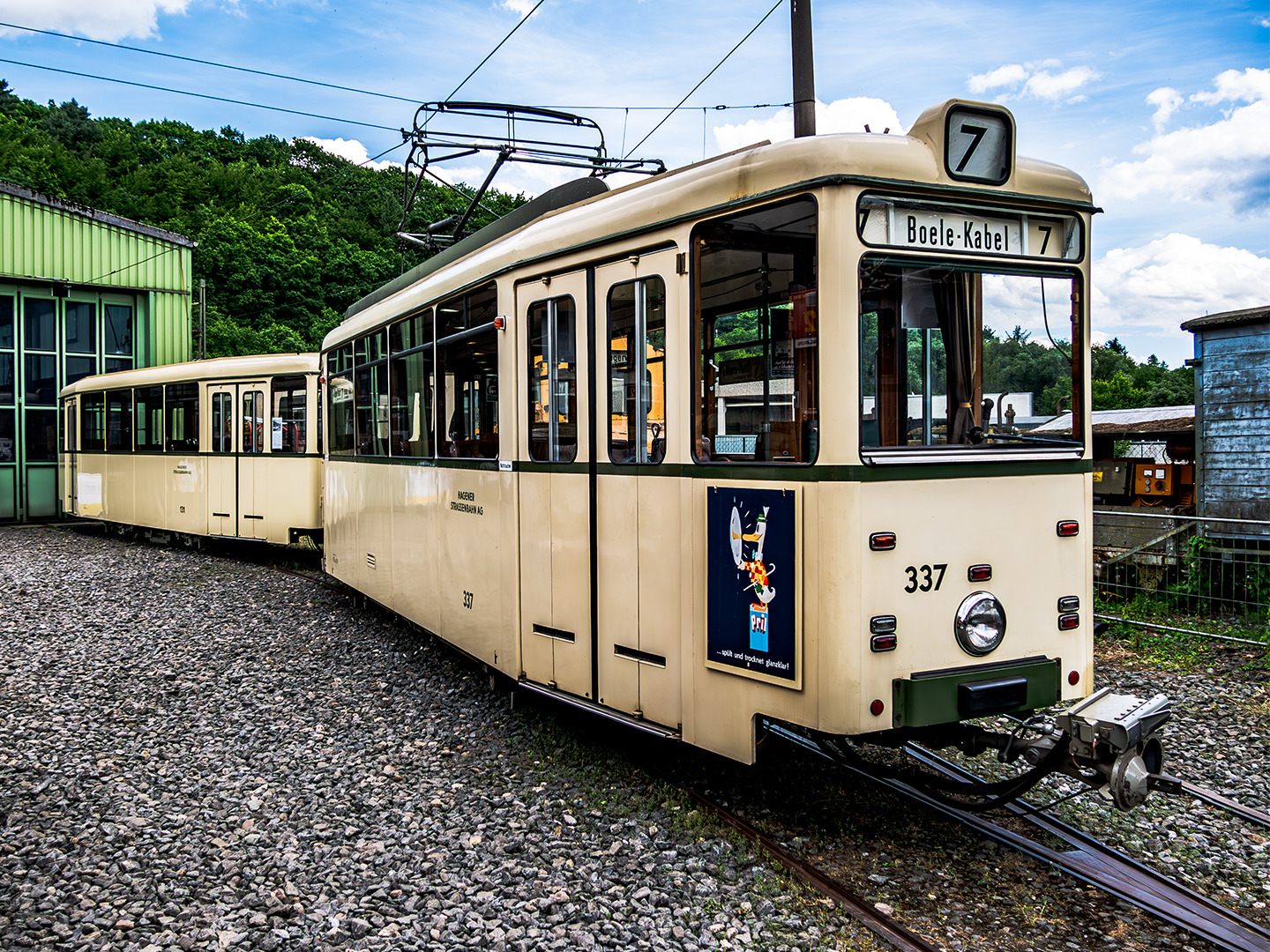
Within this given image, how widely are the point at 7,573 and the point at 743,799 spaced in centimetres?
1280

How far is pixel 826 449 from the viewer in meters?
3.87

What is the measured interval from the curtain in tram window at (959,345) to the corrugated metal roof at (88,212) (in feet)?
75.1

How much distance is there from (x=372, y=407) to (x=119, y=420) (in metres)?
11.8

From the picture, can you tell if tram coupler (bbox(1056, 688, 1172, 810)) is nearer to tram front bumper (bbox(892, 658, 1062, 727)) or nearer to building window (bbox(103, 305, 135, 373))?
tram front bumper (bbox(892, 658, 1062, 727))

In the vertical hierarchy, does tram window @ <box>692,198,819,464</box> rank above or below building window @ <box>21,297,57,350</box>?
below

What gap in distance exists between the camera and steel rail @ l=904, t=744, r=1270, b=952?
355 centimetres

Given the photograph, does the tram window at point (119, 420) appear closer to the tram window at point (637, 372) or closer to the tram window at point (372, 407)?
the tram window at point (372, 407)

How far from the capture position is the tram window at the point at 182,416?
51.0 ft

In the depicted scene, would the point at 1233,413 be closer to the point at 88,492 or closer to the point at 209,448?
the point at 209,448

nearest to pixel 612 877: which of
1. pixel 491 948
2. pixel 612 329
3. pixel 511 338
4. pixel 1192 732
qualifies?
pixel 491 948

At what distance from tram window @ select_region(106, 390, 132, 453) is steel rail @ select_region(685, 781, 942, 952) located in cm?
1658

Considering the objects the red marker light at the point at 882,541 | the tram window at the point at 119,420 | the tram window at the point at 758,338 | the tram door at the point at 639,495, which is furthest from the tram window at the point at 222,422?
the red marker light at the point at 882,541

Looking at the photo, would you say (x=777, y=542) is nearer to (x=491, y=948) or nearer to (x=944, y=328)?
(x=944, y=328)

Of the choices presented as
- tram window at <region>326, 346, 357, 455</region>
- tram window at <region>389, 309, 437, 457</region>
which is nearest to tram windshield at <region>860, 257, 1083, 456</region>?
tram window at <region>389, 309, 437, 457</region>
